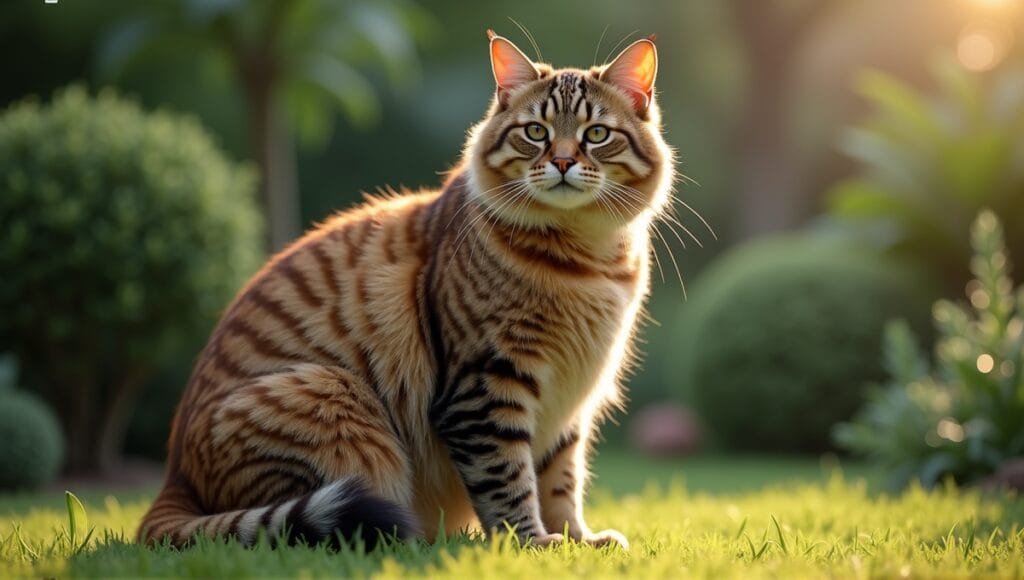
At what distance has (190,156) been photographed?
827 cm

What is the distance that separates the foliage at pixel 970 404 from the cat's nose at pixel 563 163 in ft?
10.0

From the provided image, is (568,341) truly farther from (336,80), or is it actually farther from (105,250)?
(336,80)

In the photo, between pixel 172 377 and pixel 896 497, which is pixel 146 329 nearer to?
pixel 172 377

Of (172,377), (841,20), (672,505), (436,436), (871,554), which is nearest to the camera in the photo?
(871,554)

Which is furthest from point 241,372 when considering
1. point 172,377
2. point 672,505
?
point 172,377

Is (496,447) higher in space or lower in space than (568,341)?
lower

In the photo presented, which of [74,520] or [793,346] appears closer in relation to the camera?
[74,520]

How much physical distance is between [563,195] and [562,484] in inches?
44.2

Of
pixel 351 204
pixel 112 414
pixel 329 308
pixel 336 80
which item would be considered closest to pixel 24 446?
pixel 112 414

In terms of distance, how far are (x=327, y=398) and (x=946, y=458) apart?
3.99 meters

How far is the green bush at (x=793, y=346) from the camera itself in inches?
358

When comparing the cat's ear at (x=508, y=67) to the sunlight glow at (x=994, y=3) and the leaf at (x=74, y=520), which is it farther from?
the sunlight glow at (x=994, y=3)

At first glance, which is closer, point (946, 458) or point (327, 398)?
point (327, 398)

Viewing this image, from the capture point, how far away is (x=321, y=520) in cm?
320
